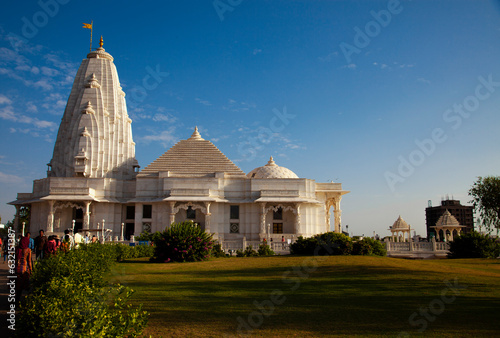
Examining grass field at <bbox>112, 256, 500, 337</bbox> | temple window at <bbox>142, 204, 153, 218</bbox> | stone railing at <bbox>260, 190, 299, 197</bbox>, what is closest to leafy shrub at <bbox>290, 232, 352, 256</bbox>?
grass field at <bbox>112, 256, 500, 337</bbox>

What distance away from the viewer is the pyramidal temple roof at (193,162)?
47.9 m

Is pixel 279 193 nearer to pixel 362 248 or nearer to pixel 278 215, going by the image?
pixel 278 215

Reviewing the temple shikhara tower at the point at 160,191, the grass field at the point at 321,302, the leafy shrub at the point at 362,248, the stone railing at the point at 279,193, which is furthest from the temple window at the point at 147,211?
the grass field at the point at 321,302

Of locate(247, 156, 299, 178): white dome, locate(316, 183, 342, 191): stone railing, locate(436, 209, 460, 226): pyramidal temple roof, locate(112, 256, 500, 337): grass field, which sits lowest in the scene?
locate(112, 256, 500, 337): grass field

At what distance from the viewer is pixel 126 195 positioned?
1884 inches

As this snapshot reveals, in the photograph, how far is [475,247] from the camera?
2548 cm

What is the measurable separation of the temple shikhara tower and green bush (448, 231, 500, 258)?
18269mm

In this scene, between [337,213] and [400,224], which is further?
[337,213]

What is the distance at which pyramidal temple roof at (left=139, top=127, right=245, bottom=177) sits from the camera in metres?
47.9

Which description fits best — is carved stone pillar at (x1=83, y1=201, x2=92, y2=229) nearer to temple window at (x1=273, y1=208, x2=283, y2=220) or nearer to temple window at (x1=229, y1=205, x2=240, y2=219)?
temple window at (x1=229, y1=205, x2=240, y2=219)

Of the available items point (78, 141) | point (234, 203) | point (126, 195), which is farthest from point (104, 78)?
point (234, 203)

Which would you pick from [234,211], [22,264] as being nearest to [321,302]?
[22,264]

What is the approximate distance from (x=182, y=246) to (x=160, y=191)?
24.6 m

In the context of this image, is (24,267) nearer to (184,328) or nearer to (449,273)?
Answer: (184,328)
